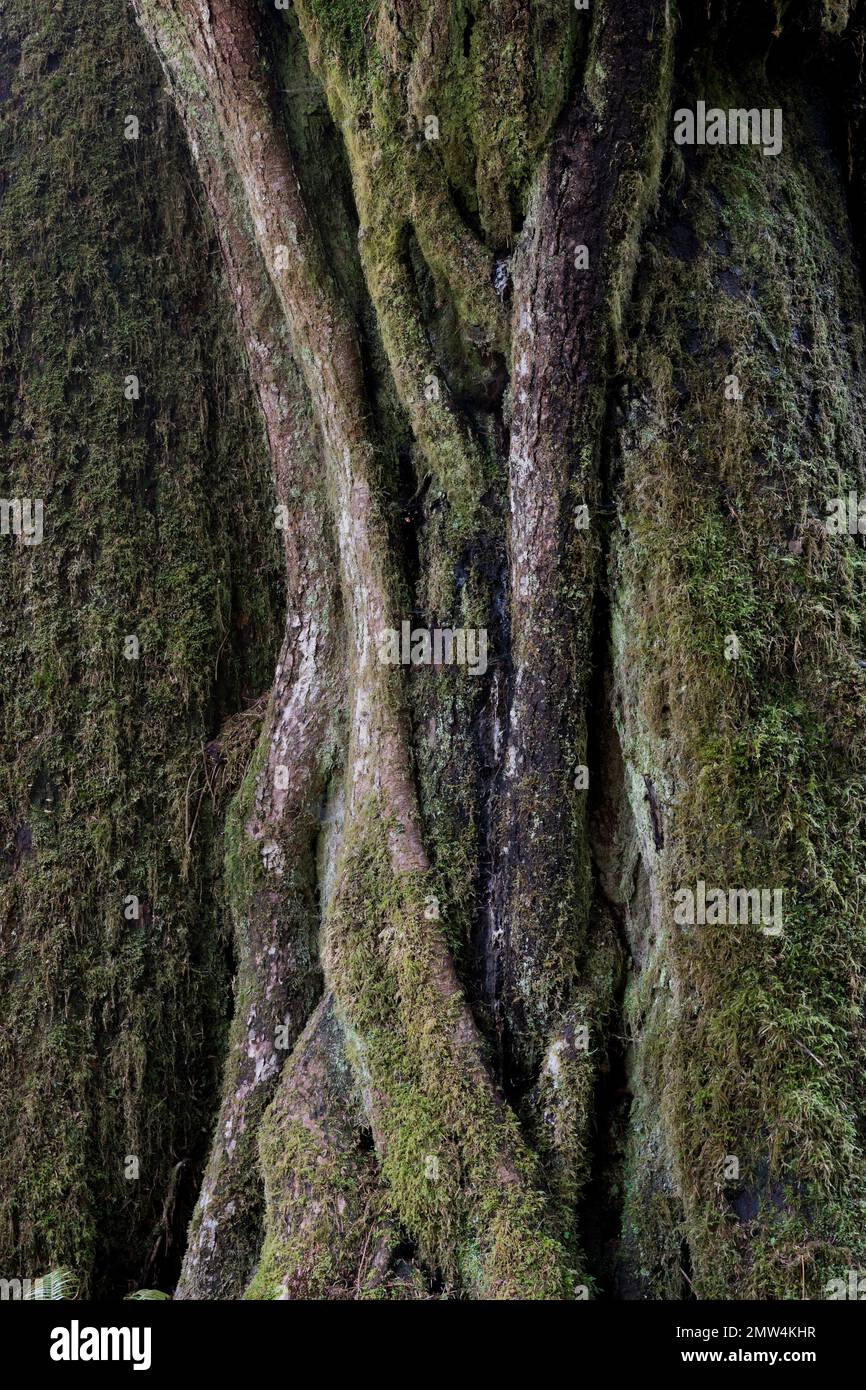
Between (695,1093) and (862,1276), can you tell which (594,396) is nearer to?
(695,1093)

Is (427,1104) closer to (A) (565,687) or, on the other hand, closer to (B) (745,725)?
(A) (565,687)

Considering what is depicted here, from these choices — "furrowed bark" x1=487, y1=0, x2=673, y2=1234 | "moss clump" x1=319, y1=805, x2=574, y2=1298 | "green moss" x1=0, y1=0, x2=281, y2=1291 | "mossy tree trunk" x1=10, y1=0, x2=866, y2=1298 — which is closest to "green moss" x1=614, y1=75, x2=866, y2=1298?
"mossy tree trunk" x1=10, y1=0, x2=866, y2=1298

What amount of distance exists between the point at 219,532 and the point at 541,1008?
268 centimetres

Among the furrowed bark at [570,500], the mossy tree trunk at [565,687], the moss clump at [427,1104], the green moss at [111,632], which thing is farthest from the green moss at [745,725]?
the green moss at [111,632]

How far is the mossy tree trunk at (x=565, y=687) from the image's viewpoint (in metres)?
3.10

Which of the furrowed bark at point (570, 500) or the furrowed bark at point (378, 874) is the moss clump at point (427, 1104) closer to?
the furrowed bark at point (378, 874)

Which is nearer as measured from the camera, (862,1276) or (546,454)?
(862,1276)

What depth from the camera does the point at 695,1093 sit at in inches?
122

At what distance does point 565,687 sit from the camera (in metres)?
3.52

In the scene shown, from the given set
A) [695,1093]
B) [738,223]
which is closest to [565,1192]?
[695,1093]

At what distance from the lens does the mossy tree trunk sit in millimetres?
3104
